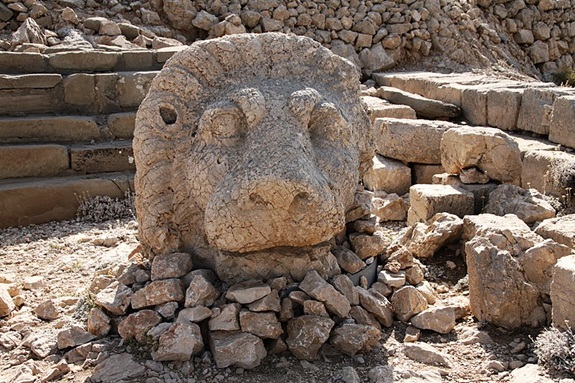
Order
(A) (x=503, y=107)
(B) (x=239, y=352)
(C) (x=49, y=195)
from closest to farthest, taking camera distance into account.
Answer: (B) (x=239, y=352)
(C) (x=49, y=195)
(A) (x=503, y=107)

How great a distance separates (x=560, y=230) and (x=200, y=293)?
250 centimetres

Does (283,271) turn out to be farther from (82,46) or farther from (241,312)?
(82,46)

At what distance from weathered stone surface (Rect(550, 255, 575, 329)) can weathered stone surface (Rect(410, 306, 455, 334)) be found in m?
0.58

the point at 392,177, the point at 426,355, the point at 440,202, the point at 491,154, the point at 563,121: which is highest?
the point at 563,121

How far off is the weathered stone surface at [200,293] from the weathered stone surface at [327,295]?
48 centimetres

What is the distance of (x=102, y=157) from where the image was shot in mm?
7016

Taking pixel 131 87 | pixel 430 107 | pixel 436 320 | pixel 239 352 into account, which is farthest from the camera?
pixel 430 107

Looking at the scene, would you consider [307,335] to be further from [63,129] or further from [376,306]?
[63,129]

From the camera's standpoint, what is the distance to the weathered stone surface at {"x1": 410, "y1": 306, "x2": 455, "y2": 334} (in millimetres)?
3754

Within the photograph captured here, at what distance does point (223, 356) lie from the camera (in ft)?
10.4

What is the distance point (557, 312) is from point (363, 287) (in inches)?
42.7

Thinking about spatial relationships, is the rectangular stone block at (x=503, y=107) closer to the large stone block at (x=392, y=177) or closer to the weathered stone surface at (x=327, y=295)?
the large stone block at (x=392, y=177)

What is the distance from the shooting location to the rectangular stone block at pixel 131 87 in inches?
290

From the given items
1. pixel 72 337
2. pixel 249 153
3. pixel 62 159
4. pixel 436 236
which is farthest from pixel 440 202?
pixel 62 159
